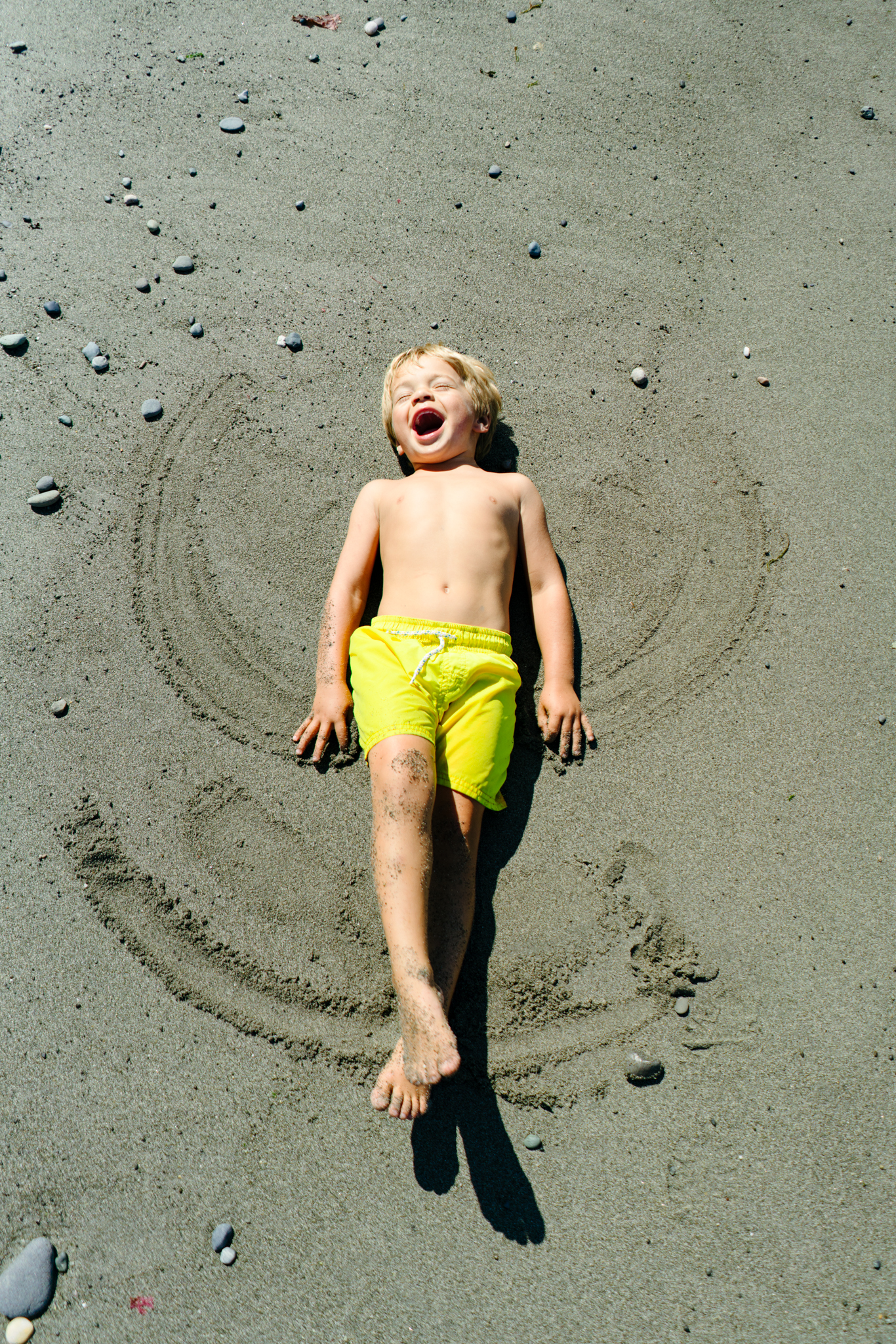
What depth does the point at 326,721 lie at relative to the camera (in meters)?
3.35

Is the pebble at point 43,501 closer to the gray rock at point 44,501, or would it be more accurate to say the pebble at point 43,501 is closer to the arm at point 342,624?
the gray rock at point 44,501

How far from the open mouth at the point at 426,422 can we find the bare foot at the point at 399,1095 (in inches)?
96.8

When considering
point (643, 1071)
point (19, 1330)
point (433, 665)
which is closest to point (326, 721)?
point (433, 665)

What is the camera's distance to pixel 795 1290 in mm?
2730

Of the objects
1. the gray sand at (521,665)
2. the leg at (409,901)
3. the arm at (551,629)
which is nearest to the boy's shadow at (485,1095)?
the gray sand at (521,665)

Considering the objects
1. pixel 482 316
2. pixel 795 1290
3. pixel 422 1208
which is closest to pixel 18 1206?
pixel 422 1208

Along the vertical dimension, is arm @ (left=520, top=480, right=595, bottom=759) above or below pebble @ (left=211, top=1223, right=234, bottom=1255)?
above

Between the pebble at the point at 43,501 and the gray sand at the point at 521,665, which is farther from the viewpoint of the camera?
the pebble at the point at 43,501

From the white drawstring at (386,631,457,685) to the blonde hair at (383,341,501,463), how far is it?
1043 millimetres

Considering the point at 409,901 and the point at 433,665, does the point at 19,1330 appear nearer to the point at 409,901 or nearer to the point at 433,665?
the point at 409,901

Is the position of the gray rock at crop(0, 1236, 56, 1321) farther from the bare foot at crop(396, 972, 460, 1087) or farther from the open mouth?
the open mouth

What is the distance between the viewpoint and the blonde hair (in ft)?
11.9

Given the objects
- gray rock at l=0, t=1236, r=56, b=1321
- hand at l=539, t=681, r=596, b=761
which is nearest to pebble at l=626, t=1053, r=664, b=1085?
hand at l=539, t=681, r=596, b=761

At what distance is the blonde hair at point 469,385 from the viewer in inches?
143
